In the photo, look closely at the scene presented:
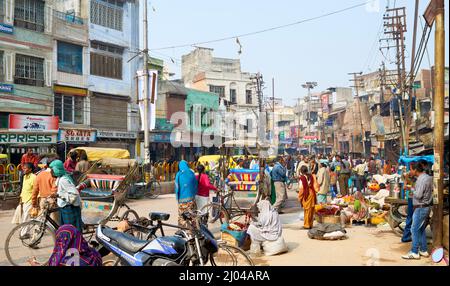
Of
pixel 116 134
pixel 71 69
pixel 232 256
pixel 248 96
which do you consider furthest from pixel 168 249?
pixel 248 96

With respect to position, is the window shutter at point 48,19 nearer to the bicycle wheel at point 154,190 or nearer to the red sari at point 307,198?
the bicycle wheel at point 154,190

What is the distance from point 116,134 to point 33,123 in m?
6.52

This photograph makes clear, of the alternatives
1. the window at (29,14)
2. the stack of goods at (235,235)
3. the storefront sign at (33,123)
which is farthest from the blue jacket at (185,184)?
the window at (29,14)

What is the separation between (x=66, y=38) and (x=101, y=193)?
58.6 ft

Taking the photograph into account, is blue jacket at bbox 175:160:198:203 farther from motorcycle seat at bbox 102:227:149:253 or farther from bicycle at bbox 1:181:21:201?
bicycle at bbox 1:181:21:201

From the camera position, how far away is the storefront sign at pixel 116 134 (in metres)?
25.8

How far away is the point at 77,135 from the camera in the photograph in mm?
23688

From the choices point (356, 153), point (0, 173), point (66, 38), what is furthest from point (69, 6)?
point (356, 153)

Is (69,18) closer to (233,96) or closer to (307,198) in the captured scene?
(307,198)

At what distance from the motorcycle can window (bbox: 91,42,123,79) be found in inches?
897

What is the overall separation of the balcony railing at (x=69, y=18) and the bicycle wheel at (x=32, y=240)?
19777 mm

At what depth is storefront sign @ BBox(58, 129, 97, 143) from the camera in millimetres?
22656

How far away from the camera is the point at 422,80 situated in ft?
120
